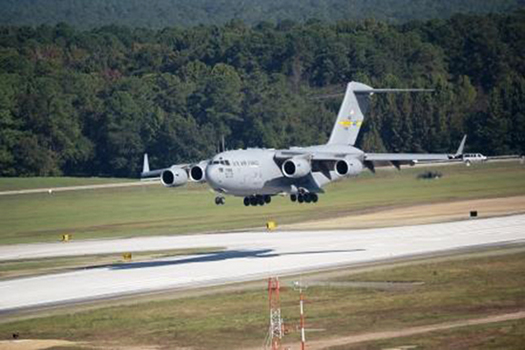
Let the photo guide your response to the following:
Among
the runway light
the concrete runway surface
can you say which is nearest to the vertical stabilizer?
the concrete runway surface

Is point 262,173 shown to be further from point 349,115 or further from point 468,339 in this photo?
point 468,339

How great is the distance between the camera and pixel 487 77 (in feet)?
513

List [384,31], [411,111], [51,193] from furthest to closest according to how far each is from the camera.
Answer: [384,31] < [411,111] < [51,193]

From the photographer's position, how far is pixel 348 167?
66.8m

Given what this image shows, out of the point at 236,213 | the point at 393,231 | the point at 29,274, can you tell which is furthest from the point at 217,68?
the point at 29,274

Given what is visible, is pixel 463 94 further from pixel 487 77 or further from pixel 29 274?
pixel 29 274

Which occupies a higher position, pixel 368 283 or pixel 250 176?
pixel 250 176

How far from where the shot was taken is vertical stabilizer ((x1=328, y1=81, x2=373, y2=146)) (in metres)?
72.0

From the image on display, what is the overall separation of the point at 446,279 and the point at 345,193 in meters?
48.1

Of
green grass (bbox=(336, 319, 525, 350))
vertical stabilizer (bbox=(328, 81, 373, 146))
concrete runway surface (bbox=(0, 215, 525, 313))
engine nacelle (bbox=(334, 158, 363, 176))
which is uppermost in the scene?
vertical stabilizer (bbox=(328, 81, 373, 146))

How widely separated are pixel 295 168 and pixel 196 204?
39431 millimetres

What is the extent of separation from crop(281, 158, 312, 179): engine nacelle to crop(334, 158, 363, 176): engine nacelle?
1750mm

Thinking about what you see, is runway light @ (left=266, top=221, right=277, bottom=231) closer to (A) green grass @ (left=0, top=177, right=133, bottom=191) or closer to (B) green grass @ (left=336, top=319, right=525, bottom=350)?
(A) green grass @ (left=0, top=177, right=133, bottom=191)

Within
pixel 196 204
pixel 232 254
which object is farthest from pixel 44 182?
pixel 232 254
